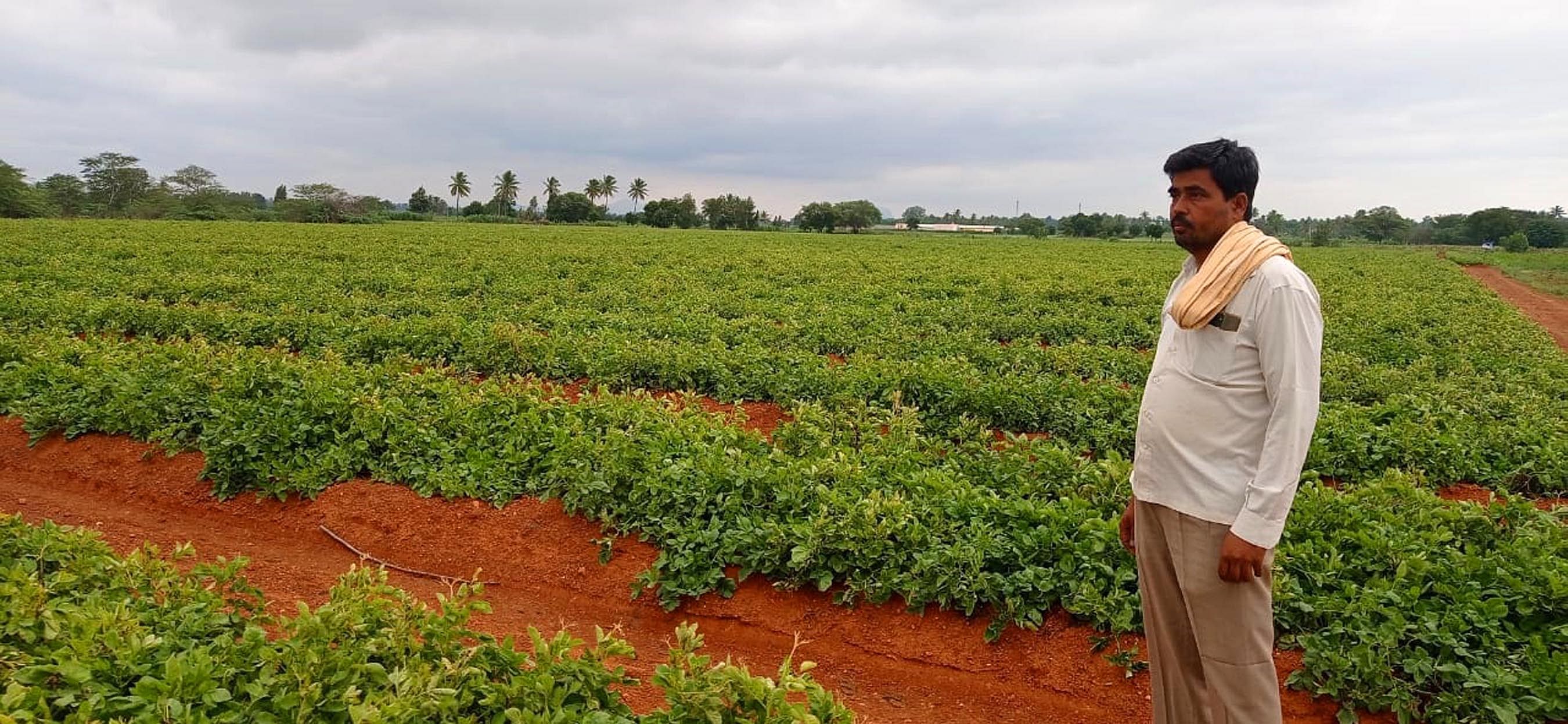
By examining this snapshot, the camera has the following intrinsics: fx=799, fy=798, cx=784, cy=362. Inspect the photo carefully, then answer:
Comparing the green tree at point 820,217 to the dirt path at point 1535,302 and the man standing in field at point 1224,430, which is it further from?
the man standing in field at point 1224,430

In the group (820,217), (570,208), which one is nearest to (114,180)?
(570,208)

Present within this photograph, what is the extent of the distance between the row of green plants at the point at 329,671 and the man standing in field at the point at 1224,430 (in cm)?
135

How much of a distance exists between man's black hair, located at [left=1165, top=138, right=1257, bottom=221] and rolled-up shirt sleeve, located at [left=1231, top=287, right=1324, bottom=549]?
0.37 m

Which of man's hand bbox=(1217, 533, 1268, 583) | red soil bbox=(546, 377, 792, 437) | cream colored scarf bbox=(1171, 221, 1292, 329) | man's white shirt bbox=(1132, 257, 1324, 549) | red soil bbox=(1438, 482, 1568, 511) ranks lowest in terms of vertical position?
red soil bbox=(1438, 482, 1568, 511)

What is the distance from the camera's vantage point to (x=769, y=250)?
115ft

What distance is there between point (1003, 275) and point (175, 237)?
101 ft

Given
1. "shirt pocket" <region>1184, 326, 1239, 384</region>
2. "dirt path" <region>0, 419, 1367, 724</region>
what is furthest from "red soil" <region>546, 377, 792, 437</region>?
"shirt pocket" <region>1184, 326, 1239, 384</region>

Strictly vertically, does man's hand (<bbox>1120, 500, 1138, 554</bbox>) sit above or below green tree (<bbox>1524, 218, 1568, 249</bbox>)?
below

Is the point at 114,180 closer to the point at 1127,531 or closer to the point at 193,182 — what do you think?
the point at 193,182

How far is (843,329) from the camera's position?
42.7 ft

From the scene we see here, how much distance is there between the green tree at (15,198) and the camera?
51156 mm

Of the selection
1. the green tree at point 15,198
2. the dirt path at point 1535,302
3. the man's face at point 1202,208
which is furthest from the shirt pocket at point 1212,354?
the green tree at point 15,198

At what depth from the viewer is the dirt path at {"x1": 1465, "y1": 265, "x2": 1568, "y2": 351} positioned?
1936 centimetres

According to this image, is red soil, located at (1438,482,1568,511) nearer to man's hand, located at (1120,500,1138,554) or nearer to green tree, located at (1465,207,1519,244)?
man's hand, located at (1120,500,1138,554)
